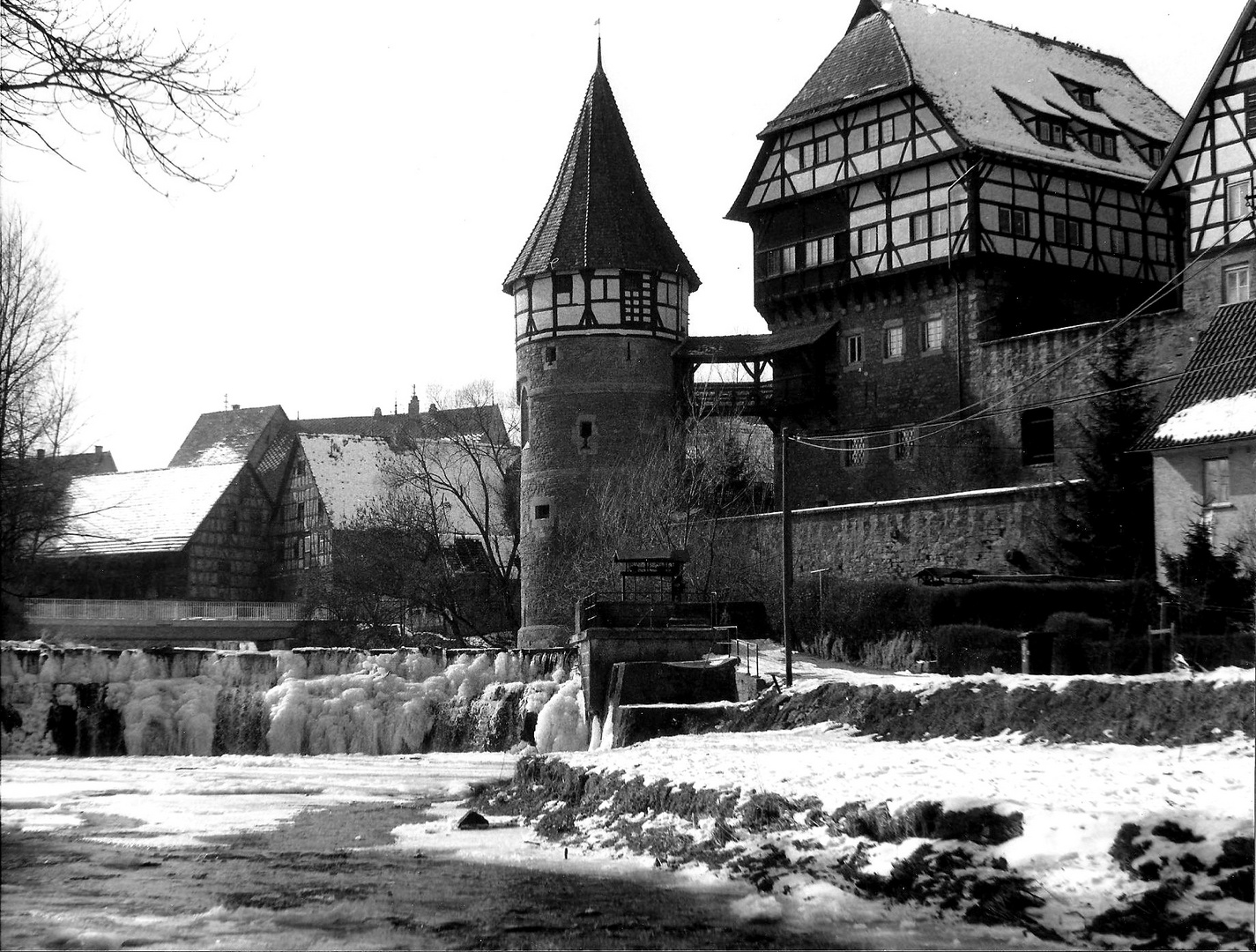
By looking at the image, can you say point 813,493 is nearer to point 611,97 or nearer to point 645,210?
point 645,210

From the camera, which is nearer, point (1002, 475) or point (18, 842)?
point (18, 842)

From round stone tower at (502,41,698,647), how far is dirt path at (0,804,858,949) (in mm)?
32611

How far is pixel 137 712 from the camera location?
35719 millimetres

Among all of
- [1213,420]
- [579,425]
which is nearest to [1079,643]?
[1213,420]

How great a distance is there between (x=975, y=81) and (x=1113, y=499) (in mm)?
16511

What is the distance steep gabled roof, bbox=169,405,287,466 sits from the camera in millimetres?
77875

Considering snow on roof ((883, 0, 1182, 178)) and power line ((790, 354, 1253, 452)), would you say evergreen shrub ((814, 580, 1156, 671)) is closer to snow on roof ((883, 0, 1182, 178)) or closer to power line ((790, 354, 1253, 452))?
power line ((790, 354, 1253, 452))

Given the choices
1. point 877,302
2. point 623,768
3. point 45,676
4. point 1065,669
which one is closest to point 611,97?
point 877,302

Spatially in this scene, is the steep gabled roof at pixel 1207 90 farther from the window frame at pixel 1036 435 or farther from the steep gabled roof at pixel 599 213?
the steep gabled roof at pixel 599 213

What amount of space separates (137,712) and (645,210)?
2352cm

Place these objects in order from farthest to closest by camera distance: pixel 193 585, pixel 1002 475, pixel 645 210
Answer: pixel 193 585 → pixel 645 210 → pixel 1002 475

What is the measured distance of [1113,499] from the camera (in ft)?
120

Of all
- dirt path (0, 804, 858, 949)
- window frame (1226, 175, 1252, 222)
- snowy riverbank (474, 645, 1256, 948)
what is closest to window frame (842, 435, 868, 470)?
window frame (1226, 175, 1252, 222)

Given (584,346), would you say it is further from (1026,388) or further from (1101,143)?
(1101,143)
